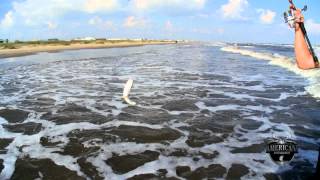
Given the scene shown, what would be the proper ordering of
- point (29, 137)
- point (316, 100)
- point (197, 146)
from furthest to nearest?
point (316, 100), point (29, 137), point (197, 146)

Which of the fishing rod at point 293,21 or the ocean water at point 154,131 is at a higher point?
the fishing rod at point 293,21

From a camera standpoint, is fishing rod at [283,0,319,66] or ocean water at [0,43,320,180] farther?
ocean water at [0,43,320,180]

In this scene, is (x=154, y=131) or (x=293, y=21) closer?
(x=293, y=21)

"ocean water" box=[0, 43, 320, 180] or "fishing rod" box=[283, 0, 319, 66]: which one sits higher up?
"fishing rod" box=[283, 0, 319, 66]

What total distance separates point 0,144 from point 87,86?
10533 millimetres

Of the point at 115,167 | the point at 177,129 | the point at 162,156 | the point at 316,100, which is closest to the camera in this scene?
the point at 115,167

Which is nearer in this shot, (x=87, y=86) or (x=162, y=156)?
(x=162, y=156)

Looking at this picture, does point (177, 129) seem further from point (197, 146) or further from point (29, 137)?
point (29, 137)

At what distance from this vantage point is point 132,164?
7969mm

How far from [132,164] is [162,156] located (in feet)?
2.75

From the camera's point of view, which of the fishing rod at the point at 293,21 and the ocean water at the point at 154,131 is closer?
the fishing rod at the point at 293,21

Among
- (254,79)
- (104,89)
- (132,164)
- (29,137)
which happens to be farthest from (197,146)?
(254,79)

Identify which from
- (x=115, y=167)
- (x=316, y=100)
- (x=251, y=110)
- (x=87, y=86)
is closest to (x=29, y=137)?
(x=115, y=167)

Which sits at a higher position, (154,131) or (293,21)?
(293,21)
